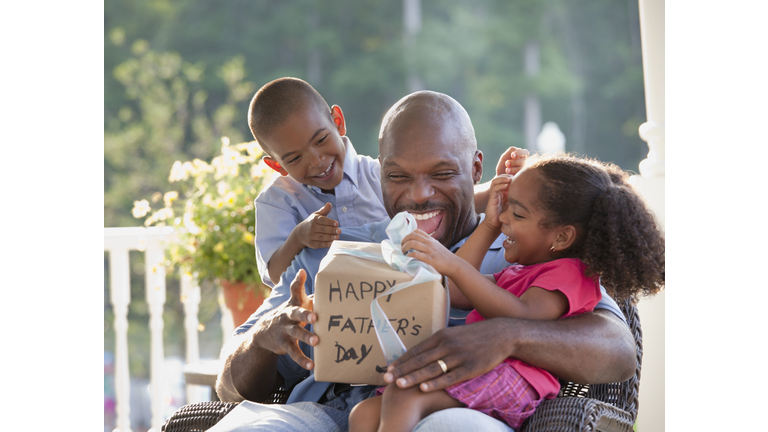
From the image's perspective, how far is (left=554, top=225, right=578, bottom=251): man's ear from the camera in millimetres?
1670

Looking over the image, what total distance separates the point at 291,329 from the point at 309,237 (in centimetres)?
48

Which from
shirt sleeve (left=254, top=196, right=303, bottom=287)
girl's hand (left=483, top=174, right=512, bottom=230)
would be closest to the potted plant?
shirt sleeve (left=254, top=196, right=303, bottom=287)

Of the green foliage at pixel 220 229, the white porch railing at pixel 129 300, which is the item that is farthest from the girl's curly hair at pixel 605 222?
the white porch railing at pixel 129 300

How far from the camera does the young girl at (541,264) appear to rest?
149 centimetres

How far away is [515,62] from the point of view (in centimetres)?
1355

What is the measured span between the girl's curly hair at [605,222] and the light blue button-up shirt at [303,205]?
920 millimetres

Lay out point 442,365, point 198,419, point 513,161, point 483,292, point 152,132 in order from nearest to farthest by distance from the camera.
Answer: point 442,365 < point 483,292 < point 198,419 < point 513,161 < point 152,132

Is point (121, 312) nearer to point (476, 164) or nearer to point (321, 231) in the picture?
point (321, 231)

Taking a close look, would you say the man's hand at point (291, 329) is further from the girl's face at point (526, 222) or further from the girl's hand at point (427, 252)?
the girl's face at point (526, 222)

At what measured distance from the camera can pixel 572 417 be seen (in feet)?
4.74

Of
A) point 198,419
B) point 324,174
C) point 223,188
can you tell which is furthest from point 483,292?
point 223,188
